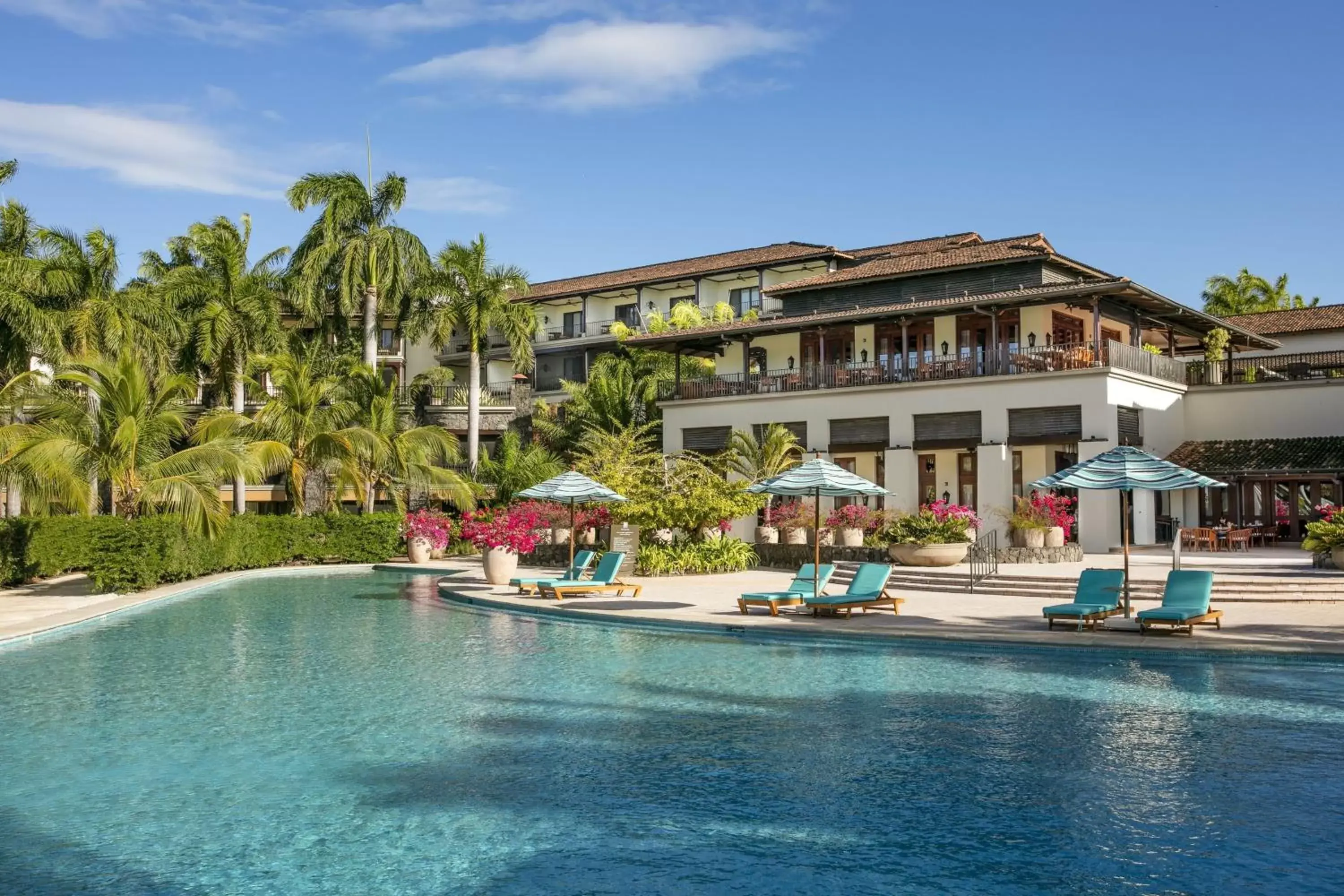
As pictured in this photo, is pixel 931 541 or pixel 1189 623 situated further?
pixel 931 541

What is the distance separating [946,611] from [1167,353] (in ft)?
104

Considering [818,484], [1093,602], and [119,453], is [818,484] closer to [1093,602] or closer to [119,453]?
[1093,602]

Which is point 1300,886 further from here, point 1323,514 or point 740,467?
point 1323,514

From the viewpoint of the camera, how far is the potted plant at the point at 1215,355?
3959 centimetres

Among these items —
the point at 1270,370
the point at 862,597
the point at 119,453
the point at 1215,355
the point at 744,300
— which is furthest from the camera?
the point at 744,300

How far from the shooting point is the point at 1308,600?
2045cm

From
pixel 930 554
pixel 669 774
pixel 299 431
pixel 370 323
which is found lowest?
pixel 669 774

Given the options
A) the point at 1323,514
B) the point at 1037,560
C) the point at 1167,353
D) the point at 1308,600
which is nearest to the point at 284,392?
the point at 1037,560

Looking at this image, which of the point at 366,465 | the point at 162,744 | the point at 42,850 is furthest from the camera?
the point at 366,465

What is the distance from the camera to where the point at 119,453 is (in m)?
24.2

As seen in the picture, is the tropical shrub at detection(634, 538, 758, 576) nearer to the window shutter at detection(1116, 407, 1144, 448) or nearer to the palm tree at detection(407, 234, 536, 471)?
the window shutter at detection(1116, 407, 1144, 448)

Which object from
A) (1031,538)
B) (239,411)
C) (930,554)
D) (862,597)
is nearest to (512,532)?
(930,554)

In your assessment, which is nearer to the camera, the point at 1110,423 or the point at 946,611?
the point at 946,611

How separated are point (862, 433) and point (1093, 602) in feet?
71.8
